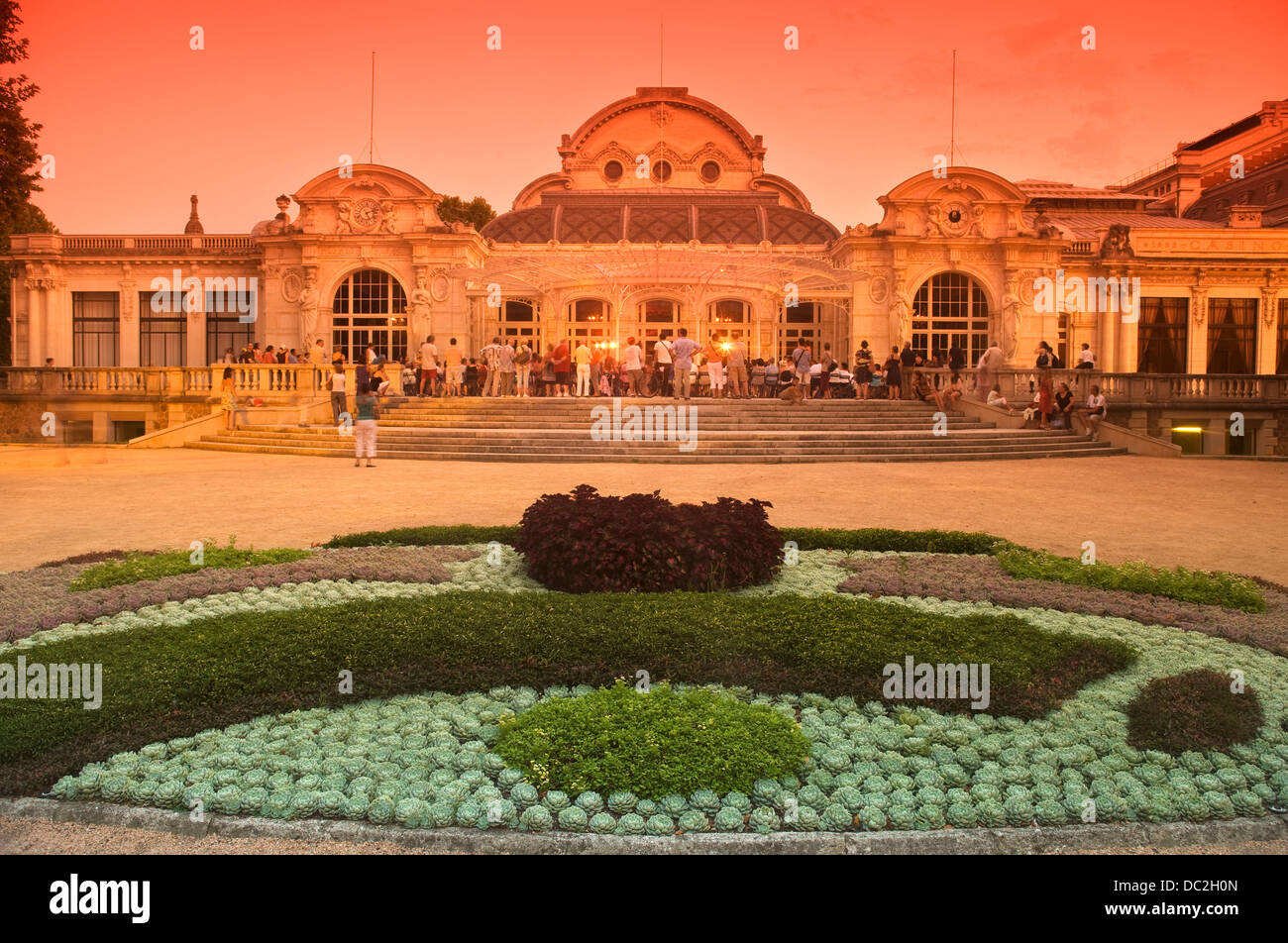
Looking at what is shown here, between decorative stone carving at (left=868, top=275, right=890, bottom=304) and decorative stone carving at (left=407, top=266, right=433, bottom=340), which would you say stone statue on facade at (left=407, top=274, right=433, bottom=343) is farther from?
decorative stone carving at (left=868, top=275, right=890, bottom=304)

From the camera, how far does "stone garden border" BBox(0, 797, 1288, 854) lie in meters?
3.97

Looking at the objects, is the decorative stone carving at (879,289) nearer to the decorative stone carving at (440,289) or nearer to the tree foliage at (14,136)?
the decorative stone carving at (440,289)

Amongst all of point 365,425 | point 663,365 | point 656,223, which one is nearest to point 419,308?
point 656,223

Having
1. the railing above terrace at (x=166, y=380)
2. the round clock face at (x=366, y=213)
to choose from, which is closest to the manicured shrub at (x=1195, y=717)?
the railing above terrace at (x=166, y=380)

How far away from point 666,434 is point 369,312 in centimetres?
1980

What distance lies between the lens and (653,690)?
5465mm

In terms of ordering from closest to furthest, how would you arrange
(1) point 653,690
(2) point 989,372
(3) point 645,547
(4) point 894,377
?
1. (1) point 653,690
2. (3) point 645,547
3. (2) point 989,372
4. (4) point 894,377

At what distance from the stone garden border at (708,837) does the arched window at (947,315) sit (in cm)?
3585

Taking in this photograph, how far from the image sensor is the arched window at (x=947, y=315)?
127 feet

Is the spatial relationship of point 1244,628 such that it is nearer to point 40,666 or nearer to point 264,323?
point 40,666

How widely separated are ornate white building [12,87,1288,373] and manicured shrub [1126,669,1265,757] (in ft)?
99.7

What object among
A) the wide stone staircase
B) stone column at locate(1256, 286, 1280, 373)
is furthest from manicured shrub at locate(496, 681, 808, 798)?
stone column at locate(1256, 286, 1280, 373)

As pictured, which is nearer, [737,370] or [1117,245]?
[737,370]

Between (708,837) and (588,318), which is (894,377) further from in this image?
(708,837)
